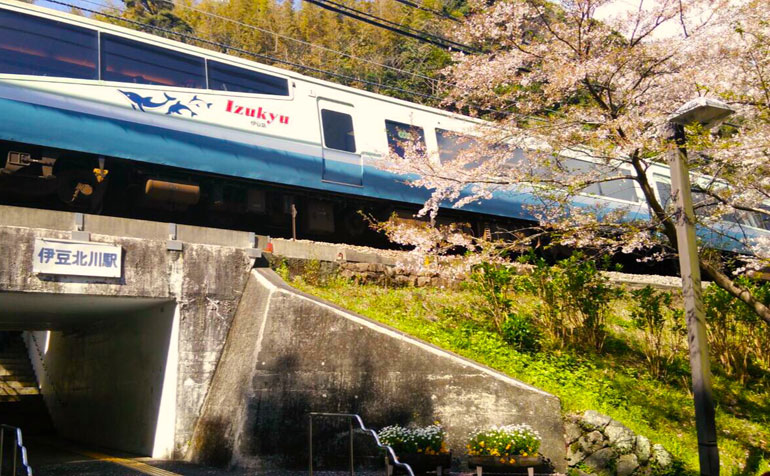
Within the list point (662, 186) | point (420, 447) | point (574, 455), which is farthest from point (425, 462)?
point (662, 186)

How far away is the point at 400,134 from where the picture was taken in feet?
51.8

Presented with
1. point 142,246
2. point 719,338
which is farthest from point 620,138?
point 142,246

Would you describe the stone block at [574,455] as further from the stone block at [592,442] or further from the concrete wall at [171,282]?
the concrete wall at [171,282]

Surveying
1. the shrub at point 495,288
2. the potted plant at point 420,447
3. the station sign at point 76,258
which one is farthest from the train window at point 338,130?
the potted plant at point 420,447

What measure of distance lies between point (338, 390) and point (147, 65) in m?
6.80

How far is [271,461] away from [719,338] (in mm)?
8469

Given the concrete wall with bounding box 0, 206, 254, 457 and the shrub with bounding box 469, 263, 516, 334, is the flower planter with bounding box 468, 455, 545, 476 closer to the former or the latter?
the shrub with bounding box 469, 263, 516, 334

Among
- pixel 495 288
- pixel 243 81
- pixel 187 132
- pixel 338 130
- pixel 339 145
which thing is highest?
pixel 243 81

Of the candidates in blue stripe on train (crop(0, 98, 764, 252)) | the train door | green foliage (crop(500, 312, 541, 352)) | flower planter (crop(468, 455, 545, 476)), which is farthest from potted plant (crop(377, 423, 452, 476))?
the train door

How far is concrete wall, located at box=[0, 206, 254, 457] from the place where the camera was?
9.63 meters

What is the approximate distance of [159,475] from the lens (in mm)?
8453

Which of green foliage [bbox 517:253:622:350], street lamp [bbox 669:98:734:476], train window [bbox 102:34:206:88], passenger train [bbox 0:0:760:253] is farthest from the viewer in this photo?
green foliage [bbox 517:253:622:350]

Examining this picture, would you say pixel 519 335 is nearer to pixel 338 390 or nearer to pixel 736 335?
pixel 338 390

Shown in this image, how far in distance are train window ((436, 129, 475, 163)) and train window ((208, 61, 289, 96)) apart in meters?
3.98
